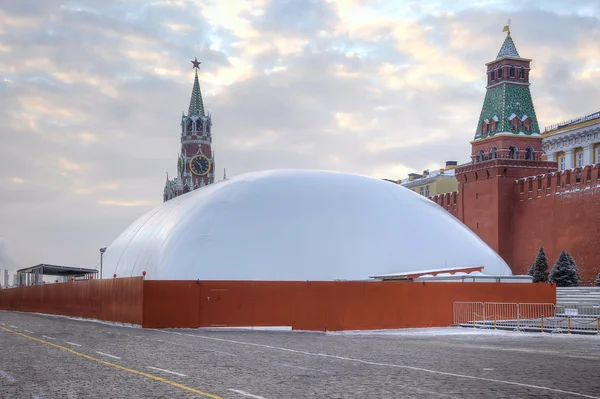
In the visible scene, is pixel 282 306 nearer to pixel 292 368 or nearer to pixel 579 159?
pixel 292 368

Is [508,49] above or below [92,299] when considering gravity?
above

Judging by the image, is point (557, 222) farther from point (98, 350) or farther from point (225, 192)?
point (98, 350)

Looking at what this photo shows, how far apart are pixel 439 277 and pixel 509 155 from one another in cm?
2972

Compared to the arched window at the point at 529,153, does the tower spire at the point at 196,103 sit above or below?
above

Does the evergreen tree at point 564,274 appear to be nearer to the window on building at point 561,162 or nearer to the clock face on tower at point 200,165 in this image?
the window on building at point 561,162

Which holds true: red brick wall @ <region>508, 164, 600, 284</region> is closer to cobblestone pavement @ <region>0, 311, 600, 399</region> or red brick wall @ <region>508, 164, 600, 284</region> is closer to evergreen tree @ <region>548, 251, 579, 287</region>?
evergreen tree @ <region>548, 251, 579, 287</region>

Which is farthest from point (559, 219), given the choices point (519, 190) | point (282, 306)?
point (282, 306)

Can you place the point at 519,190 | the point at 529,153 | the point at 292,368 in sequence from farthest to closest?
the point at 529,153 → the point at 519,190 → the point at 292,368

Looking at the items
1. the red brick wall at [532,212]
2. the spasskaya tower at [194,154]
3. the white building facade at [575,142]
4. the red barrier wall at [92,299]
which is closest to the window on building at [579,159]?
the white building facade at [575,142]

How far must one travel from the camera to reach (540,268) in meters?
60.4

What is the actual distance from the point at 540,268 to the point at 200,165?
13299 cm

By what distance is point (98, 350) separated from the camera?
21906mm

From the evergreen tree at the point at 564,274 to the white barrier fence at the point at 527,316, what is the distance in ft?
37.2

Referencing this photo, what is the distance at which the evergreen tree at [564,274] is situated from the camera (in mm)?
56406
